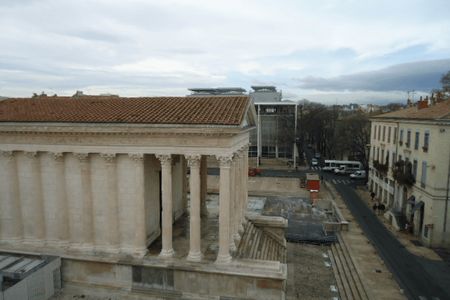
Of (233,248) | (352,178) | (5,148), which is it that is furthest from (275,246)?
(352,178)

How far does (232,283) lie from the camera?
1758 centimetres

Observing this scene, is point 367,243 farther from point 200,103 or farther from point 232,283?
point 200,103

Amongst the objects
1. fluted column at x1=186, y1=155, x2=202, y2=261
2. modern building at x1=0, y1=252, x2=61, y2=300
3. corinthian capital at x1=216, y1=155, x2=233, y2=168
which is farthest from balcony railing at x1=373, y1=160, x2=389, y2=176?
modern building at x1=0, y1=252, x2=61, y2=300

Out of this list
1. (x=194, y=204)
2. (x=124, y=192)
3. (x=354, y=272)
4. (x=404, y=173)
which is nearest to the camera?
(x=194, y=204)

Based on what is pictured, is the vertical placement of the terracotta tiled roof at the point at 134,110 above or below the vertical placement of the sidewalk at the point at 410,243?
above

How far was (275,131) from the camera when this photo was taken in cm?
7275

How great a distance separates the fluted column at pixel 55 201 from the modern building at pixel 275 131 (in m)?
52.5

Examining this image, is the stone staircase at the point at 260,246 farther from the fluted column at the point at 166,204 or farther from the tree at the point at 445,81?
the tree at the point at 445,81

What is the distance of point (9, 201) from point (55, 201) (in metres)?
2.97

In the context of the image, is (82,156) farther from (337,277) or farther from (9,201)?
(337,277)

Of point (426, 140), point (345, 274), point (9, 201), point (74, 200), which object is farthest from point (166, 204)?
point (426, 140)

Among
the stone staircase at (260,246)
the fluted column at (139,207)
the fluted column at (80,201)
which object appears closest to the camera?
the fluted column at (139,207)

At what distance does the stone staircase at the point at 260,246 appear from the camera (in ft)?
69.1

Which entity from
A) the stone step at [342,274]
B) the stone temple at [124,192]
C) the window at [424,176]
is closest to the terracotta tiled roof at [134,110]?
the stone temple at [124,192]
